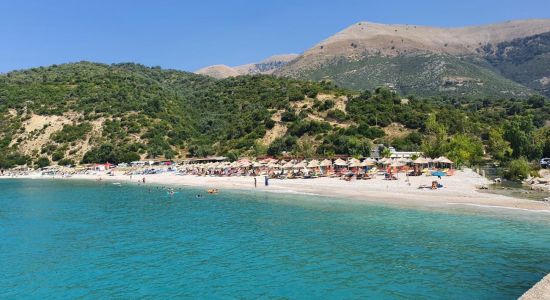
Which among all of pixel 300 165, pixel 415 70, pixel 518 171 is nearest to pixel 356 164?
pixel 300 165

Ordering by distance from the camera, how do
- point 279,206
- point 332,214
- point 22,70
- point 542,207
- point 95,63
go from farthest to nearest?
point 95,63 < point 22,70 < point 279,206 < point 332,214 < point 542,207

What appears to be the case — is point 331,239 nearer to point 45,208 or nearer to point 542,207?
point 542,207

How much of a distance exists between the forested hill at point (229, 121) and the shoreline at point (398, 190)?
22720mm

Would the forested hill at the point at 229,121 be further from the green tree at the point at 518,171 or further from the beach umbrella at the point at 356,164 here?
the green tree at the point at 518,171

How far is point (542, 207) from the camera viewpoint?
2809cm

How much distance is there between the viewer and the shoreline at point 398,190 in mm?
31220

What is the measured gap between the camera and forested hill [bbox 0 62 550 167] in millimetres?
82938

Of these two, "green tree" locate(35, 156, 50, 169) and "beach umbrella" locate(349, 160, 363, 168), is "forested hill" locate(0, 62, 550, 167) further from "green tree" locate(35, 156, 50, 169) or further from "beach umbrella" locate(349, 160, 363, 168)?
"beach umbrella" locate(349, 160, 363, 168)

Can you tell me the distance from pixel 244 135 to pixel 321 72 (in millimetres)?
81611

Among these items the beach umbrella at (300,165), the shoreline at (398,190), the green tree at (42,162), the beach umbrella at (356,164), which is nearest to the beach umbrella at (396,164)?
the beach umbrella at (356,164)

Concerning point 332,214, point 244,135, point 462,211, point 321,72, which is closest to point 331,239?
point 332,214

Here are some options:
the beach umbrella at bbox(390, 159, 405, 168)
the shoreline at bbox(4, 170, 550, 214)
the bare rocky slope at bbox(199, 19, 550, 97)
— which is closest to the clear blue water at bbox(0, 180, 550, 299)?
the shoreline at bbox(4, 170, 550, 214)

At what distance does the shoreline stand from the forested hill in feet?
74.5

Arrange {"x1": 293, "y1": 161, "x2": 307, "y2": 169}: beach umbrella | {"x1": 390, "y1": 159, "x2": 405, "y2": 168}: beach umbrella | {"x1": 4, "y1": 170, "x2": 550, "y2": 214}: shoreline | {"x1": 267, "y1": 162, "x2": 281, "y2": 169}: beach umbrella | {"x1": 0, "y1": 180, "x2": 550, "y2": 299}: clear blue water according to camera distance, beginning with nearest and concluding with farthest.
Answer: {"x1": 0, "y1": 180, "x2": 550, "y2": 299}: clear blue water → {"x1": 4, "y1": 170, "x2": 550, "y2": 214}: shoreline → {"x1": 390, "y1": 159, "x2": 405, "y2": 168}: beach umbrella → {"x1": 293, "y1": 161, "x2": 307, "y2": 169}: beach umbrella → {"x1": 267, "y1": 162, "x2": 281, "y2": 169}: beach umbrella
